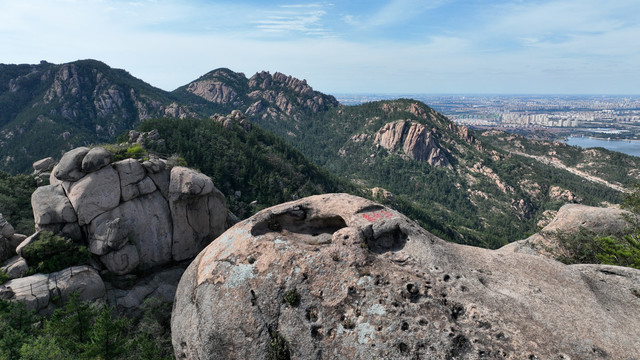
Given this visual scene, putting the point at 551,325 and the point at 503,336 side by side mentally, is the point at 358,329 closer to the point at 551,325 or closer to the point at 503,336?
the point at 503,336

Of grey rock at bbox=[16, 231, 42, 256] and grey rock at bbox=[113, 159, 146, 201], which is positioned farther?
grey rock at bbox=[113, 159, 146, 201]

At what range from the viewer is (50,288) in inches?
880

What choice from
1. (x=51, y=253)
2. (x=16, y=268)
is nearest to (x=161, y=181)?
(x=51, y=253)

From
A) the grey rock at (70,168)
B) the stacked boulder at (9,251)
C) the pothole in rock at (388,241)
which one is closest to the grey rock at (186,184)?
the grey rock at (70,168)

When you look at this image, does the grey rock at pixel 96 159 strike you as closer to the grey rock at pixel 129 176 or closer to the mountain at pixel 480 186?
the grey rock at pixel 129 176

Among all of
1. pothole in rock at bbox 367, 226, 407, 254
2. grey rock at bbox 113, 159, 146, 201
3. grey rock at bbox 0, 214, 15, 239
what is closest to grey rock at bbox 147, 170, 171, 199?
grey rock at bbox 113, 159, 146, 201

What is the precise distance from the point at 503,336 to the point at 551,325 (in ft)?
6.92

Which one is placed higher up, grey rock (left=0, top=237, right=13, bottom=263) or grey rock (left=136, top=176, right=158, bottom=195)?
grey rock (left=136, top=176, right=158, bottom=195)

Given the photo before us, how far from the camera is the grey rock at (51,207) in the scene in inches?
968

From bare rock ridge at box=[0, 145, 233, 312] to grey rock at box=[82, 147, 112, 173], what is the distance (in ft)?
0.23

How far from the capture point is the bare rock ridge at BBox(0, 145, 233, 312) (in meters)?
23.6

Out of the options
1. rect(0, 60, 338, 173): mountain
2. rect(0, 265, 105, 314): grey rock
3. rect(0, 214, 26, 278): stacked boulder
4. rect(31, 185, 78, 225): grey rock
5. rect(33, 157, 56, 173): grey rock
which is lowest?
rect(0, 265, 105, 314): grey rock

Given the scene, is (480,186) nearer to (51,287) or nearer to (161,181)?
(161,181)

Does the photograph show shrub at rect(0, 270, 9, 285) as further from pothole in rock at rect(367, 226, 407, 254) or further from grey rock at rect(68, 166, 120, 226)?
pothole in rock at rect(367, 226, 407, 254)
